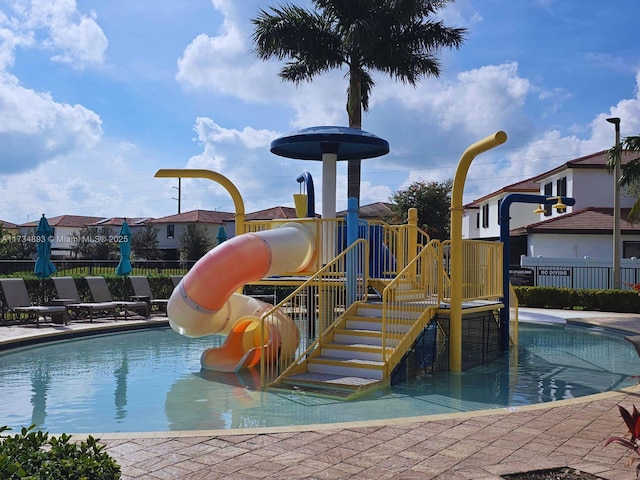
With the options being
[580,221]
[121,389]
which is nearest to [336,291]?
[121,389]

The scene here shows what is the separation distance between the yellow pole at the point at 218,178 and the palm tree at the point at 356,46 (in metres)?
9.86

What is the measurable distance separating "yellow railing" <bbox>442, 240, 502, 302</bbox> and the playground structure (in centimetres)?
2

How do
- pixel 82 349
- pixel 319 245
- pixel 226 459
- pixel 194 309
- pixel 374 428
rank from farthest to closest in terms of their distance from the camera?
1. pixel 82 349
2. pixel 319 245
3. pixel 194 309
4. pixel 374 428
5. pixel 226 459

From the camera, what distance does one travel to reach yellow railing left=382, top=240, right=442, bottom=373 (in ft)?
34.7

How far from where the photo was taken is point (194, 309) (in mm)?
11133

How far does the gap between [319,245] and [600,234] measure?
73.8 feet

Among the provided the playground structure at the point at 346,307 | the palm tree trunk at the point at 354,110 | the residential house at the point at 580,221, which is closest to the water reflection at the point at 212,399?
the playground structure at the point at 346,307

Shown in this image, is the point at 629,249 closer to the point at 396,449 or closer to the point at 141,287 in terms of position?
the point at 141,287

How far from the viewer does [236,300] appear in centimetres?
1258

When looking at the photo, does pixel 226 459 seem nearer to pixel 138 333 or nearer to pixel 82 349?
pixel 82 349

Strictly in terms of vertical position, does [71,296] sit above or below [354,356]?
above

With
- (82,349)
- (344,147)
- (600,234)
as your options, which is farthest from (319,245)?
(600,234)

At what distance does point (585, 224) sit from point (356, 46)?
15.1 metres

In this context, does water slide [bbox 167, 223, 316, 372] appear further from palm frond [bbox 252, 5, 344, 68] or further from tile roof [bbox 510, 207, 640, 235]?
tile roof [bbox 510, 207, 640, 235]
